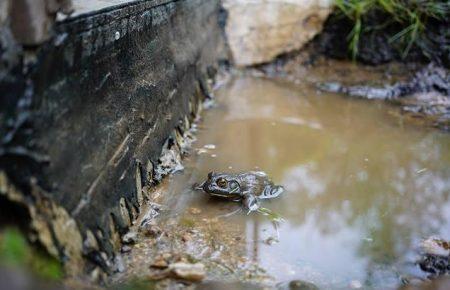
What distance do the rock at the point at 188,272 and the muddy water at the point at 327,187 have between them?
291mm

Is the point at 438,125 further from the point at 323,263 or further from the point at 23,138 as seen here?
the point at 23,138

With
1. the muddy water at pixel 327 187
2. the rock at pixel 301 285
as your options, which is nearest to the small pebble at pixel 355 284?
the muddy water at pixel 327 187

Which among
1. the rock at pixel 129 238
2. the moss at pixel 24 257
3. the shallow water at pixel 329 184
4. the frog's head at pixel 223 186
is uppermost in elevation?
the moss at pixel 24 257

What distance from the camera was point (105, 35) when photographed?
8.33ft

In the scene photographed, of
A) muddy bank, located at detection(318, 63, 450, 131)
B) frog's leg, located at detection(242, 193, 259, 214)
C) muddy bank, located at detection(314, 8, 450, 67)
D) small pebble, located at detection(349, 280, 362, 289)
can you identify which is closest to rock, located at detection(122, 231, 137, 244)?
frog's leg, located at detection(242, 193, 259, 214)

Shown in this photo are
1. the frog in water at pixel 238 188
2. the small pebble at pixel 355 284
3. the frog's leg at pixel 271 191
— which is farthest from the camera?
the frog's leg at pixel 271 191

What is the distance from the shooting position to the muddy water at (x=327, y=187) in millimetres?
2670

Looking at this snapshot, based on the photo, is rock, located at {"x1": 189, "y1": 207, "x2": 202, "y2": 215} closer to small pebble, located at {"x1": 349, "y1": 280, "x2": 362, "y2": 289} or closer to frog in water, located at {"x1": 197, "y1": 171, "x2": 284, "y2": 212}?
frog in water, located at {"x1": 197, "y1": 171, "x2": 284, "y2": 212}

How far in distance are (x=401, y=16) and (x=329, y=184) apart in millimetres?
3126

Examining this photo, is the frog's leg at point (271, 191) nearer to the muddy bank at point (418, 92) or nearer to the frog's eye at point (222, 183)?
the frog's eye at point (222, 183)

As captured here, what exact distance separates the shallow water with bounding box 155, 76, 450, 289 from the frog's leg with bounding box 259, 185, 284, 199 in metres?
0.05

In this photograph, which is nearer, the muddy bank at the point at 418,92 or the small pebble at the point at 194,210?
the small pebble at the point at 194,210

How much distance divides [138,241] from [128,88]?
2.99 ft

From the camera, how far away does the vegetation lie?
5684mm
